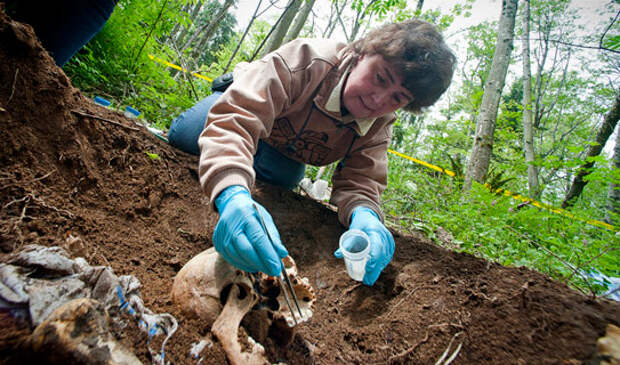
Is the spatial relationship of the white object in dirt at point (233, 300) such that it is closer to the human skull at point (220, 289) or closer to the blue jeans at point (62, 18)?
the human skull at point (220, 289)

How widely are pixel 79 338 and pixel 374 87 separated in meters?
1.77

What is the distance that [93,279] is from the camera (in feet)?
2.51

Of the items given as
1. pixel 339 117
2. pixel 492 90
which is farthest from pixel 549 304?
pixel 492 90

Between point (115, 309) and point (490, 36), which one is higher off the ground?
point (490, 36)

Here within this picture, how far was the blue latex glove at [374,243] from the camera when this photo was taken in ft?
5.05

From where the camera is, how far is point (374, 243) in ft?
5.34

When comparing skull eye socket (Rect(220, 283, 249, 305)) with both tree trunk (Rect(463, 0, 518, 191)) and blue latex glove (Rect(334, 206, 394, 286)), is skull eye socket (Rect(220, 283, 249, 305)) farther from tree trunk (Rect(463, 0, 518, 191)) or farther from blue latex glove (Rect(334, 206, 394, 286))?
tree trunk (Rect(463, 0, 518, 191))

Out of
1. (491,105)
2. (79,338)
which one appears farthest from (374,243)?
(491,105)

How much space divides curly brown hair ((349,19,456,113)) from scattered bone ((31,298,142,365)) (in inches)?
71.6

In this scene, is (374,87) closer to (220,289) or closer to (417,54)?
(417,54)

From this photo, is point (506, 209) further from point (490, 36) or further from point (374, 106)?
point (490, 36)

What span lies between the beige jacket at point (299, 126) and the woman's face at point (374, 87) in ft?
0.37

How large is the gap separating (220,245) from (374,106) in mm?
1306

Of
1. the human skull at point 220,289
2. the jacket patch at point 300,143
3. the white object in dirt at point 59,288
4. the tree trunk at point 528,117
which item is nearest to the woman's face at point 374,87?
the jacket patch at point 300,143
